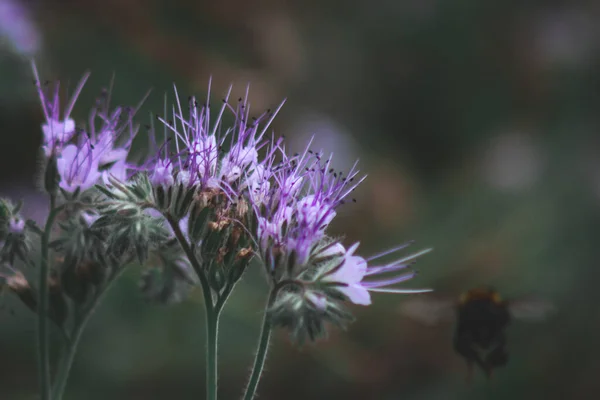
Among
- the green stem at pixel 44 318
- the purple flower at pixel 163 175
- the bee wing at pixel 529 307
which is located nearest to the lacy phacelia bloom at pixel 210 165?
the purple flower at pixel 163 175

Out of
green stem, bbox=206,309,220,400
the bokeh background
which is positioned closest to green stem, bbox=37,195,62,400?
green stem, bbox=206,309,220,400

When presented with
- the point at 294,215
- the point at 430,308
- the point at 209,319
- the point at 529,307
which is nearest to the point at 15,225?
the point at 209,319

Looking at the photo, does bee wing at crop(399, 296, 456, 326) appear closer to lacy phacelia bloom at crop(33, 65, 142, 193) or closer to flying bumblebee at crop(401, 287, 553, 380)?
flying bumblebee at crop(401, 287, 553, 380)

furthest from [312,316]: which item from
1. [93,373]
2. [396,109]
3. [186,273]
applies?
[396,109]

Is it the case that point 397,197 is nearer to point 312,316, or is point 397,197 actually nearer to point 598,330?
point 598,330

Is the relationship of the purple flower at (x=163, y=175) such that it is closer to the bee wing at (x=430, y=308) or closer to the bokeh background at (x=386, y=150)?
the bee wing at (x=430, y=308)
